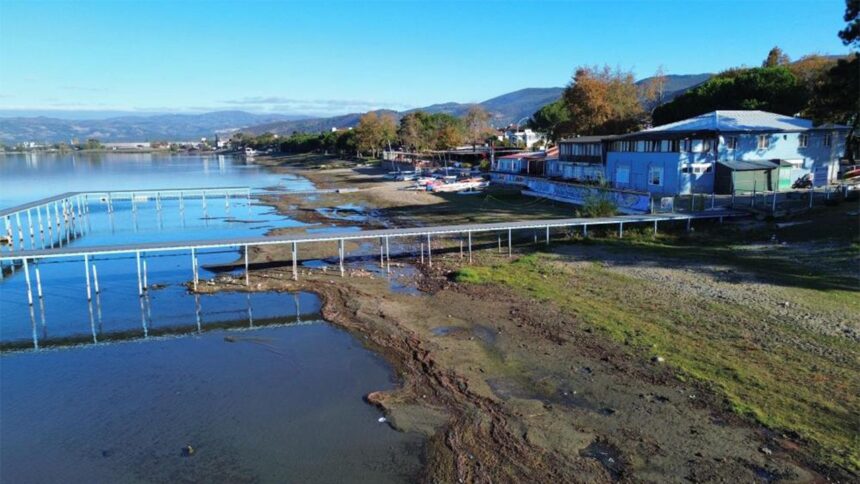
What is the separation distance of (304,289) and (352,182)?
191 ft

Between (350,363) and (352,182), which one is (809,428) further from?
(352,182)

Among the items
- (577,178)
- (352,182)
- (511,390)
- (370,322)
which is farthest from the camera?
(352,182)

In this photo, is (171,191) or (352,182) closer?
(171,191)

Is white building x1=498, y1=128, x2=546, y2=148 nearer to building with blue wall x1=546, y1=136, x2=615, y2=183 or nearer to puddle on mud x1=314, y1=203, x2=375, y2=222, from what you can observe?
building with blue wall x1=546, y1=136, x2=615, y2=183

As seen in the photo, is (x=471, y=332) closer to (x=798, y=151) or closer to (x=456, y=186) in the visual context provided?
(x=798, y=151)

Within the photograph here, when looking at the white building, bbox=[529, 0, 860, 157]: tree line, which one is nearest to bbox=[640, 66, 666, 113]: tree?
bbox=[529, 0, 860, 157]: tree line

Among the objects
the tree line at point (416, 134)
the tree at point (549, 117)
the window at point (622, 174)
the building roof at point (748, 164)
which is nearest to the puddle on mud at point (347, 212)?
the window at point (622, 174)

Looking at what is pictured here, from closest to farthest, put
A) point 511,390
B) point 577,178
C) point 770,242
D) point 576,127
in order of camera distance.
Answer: point 511,390 → point 770,242 → point 577,178 → point 576,127

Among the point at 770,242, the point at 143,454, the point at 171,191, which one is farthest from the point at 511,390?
the point at 171,191

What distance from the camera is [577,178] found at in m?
56.5

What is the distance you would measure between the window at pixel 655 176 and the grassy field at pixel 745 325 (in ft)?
44.0

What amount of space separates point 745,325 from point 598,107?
179 feet

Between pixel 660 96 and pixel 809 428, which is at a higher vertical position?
pixel 660 96

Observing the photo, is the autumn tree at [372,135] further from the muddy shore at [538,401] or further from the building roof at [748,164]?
the muddy shore at [538,401]
